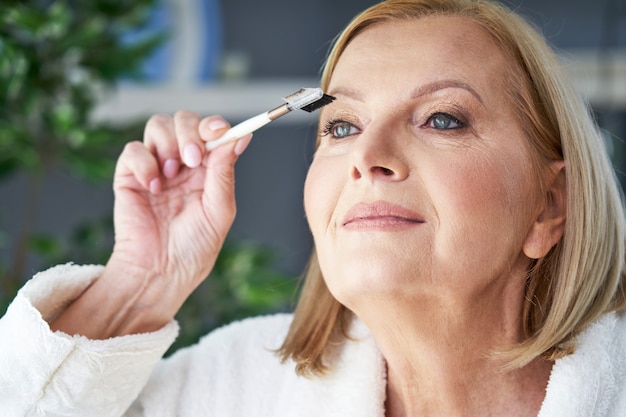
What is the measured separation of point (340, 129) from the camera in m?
1.15

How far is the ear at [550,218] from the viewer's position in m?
1.10

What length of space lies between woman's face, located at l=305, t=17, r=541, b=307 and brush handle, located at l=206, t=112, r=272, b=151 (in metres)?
0.10

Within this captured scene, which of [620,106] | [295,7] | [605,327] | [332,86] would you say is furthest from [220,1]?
[605,327]

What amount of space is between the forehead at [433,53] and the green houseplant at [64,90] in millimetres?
733

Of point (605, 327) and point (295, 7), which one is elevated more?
point (605, 327)

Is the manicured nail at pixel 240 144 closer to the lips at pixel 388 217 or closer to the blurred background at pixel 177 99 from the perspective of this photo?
the lips at pixel 388 217

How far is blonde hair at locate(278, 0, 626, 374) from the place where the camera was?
1095mm

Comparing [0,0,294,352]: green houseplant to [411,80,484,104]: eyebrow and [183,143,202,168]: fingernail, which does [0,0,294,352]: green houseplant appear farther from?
[411,80,484,104]: eyebrow

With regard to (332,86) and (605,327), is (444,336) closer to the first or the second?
(605,327)

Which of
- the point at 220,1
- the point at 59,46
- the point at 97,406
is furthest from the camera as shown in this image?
the point at 220,1

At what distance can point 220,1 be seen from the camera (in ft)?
11.5

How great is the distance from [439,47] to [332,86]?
0.53 feet

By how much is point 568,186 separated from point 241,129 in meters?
0.41

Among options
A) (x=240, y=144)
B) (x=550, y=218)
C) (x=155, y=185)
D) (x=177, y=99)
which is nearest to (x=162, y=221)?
(x=155, y=185)
